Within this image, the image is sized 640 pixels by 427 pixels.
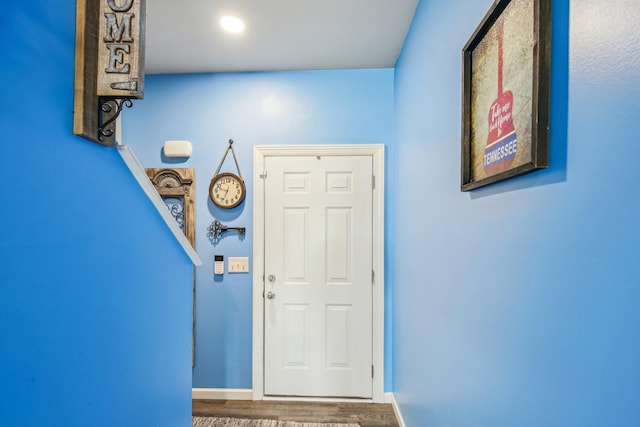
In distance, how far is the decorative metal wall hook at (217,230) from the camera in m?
2.60

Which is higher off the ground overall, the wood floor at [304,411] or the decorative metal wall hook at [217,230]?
the decorative metal wall hook at [217,230]

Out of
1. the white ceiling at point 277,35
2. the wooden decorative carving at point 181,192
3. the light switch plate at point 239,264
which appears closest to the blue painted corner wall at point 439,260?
the white ceiling at point 277,35

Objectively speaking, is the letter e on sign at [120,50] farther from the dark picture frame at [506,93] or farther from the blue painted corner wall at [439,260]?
the dark picture frame at [506,93]

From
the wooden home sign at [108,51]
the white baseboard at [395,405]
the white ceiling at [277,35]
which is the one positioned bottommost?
the white baseboard at [395,405]

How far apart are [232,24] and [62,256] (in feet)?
5.84

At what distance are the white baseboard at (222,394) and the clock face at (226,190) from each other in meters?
1.55

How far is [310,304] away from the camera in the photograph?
101 inches

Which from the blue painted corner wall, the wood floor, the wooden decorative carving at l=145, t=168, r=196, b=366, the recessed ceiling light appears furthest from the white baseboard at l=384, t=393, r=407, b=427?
the recessed ceiling light

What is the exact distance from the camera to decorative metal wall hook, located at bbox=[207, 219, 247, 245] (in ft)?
8.52

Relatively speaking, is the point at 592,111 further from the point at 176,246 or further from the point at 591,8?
the point at 176,246

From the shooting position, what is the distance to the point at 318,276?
2553 mm

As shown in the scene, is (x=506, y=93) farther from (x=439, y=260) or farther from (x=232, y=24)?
(x=232, y=24)

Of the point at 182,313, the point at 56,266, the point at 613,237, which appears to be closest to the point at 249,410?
the point at 182,313

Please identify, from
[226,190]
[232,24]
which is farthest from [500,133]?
[226,190]
